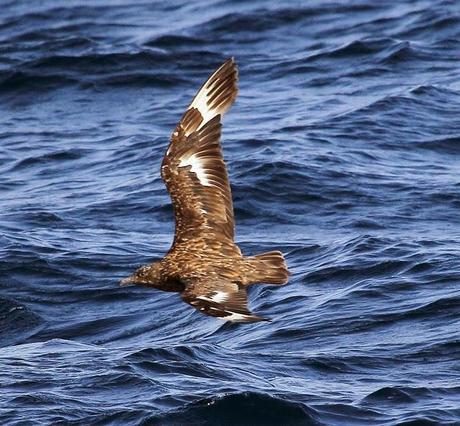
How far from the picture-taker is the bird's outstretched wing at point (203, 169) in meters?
9.51

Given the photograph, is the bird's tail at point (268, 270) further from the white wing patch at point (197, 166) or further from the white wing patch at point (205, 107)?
the white wing patch at point (205, 107)

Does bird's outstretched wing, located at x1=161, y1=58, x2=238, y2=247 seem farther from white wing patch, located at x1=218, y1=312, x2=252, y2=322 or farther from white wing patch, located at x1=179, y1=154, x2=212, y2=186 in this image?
white wing patch, located at x1=218, y1=312, x2=252, y2=322

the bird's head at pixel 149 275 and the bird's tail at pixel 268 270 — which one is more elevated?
the bird's tail at pixel 268 270

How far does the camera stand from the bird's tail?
8.80m

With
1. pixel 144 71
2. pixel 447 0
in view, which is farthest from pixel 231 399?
pixel 447 0

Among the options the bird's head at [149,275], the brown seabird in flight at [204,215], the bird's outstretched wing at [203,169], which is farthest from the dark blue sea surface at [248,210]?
the bird's outstretched wing at [203,169]

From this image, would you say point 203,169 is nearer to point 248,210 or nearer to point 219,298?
point 219,298

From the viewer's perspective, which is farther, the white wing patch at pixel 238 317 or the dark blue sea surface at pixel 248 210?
the dark blue sea surface at pixel 248 210

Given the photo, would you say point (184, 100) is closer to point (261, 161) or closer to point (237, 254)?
point (261, 161)

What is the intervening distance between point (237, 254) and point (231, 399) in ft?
3.26

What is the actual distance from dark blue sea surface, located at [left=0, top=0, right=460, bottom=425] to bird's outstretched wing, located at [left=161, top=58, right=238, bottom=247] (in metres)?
1.13

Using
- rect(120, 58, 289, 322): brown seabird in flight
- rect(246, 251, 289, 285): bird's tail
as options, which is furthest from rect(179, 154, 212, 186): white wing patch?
rect(246, 251, 289, 285): bird's tail

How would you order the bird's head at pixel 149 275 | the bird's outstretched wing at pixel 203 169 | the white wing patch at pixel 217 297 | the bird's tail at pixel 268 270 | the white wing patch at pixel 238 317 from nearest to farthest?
the white wing patch at pixel 238 317 < the white wing patch at pixel 217 297 < the bird's tail at pixel 268 270 < the bird's head at pixel 149 275 < the bird's outstretched wing at pixel 203 169

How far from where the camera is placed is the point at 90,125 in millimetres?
17047
